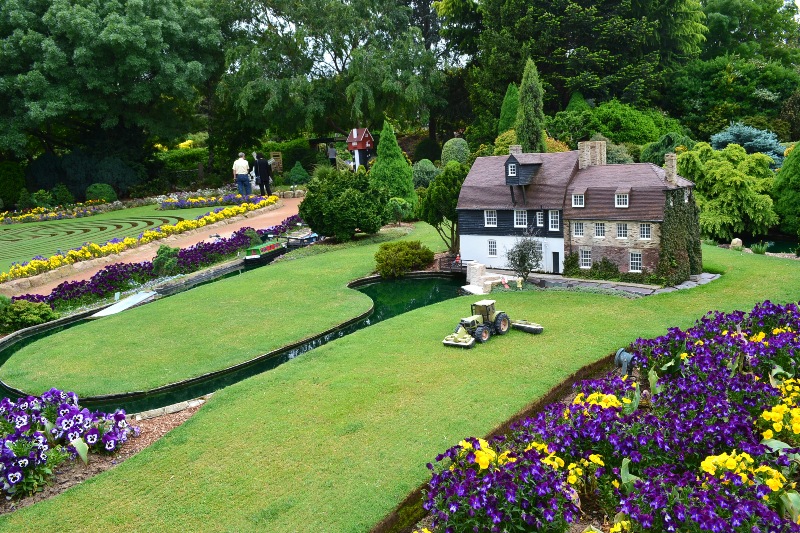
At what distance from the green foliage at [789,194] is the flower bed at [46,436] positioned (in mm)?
28130

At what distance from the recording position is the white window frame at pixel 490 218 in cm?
2273

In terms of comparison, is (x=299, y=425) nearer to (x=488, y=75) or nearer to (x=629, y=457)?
(x=629, y=457)

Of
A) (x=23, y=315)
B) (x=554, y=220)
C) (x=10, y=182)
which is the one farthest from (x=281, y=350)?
(x=10, y=182)

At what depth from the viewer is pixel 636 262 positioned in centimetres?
2020

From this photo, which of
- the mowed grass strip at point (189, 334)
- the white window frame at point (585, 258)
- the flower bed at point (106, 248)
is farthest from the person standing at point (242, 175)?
the white window frame at point (585, 258)

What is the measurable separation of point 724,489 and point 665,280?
12806 mm

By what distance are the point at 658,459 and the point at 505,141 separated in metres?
31.9

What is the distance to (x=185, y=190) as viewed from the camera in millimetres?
48500

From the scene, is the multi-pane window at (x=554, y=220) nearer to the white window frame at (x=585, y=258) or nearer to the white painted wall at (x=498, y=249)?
the white painted wall at (x=498, y=249)

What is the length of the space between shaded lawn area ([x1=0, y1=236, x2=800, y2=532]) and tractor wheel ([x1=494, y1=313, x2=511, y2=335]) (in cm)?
22

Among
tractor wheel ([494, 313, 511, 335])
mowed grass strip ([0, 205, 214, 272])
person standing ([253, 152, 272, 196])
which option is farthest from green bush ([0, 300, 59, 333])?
person standing ([253, 152, 272, 196])

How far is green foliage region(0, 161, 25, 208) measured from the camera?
44.2m

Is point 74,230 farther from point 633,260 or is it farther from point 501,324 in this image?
point 633,260

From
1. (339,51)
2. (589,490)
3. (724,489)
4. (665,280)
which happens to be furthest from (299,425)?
(339,51)
